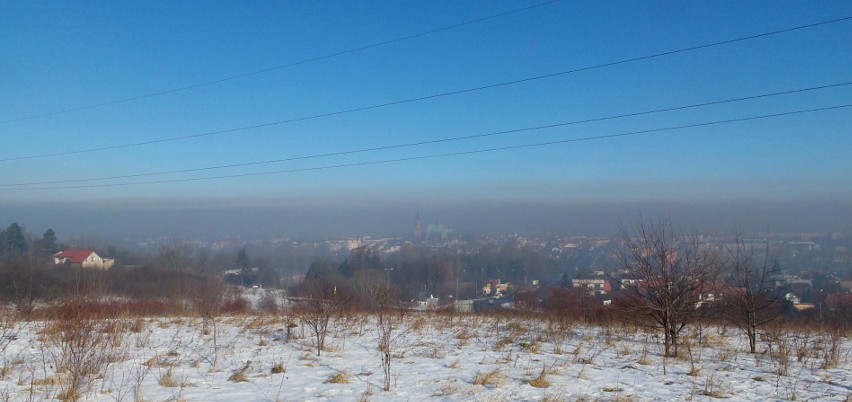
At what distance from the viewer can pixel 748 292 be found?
32.9ft

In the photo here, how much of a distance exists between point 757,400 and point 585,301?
32.4 feet

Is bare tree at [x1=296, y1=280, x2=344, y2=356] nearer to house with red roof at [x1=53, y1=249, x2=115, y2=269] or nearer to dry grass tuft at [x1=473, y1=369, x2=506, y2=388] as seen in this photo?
dry grass tuft at [x1=473, y1=369, x2=506, y2=388]

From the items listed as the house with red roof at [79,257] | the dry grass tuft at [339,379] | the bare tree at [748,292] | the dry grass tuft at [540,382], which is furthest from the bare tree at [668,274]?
the house with red roof at [79,257]

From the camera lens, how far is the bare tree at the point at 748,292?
9.95 metres

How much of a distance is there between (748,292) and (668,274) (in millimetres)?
1823

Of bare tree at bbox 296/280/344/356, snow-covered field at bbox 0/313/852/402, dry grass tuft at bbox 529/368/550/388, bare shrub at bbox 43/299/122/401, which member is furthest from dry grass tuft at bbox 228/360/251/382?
dry grass tuft at bbox 529/368/550/388

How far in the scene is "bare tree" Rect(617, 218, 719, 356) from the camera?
953 cm

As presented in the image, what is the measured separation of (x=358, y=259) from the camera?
34656 millimetres

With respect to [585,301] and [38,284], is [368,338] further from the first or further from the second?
[38,284]

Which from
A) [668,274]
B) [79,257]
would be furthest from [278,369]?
[79,257]

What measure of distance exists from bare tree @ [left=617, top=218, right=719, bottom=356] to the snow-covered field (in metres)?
0.69

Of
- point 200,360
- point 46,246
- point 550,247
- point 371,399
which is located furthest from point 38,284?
point 550,247

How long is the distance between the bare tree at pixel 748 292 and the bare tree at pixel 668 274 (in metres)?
0.61

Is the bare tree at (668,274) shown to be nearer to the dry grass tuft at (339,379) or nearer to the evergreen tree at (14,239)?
the dry grass tuft at (339,379)
